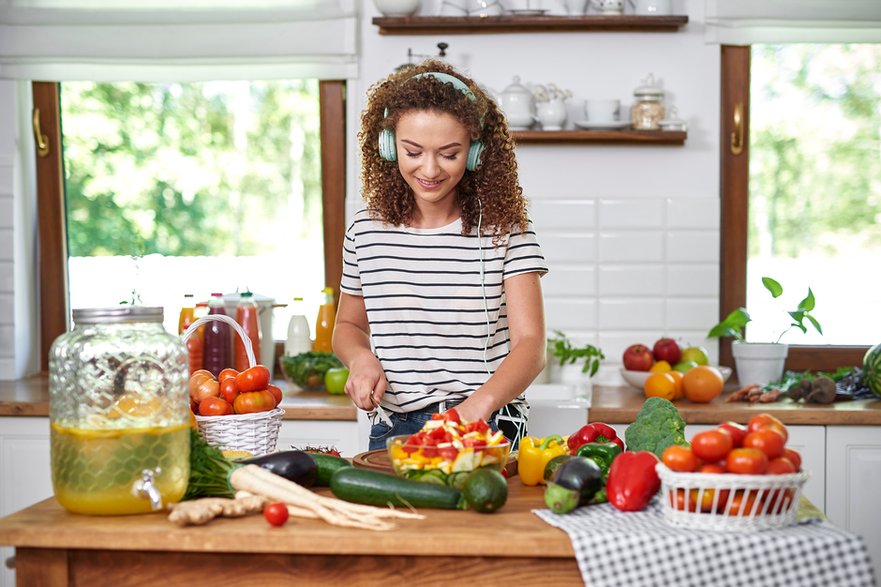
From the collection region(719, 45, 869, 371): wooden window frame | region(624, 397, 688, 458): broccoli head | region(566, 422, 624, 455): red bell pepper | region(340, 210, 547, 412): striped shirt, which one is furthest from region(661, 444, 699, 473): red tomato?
region(719, 45, 869, 371): wooden window frame

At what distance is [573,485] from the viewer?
5.22 feet

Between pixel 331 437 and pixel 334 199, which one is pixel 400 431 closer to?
pixel 331 437

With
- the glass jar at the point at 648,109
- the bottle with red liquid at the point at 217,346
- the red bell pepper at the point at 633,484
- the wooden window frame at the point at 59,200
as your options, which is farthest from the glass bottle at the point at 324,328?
the red bell pepper at the point at 633,484

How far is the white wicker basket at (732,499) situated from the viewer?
4.77 ft

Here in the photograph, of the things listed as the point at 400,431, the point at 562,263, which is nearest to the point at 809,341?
the point at 562,263

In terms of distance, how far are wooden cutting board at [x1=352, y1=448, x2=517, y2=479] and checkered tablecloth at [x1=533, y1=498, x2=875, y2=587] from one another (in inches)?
17.5

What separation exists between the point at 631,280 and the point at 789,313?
0.55 metres

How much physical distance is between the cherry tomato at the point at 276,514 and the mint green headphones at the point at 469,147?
87 centimetres

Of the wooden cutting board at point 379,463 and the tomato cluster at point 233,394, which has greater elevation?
the tomato cluster at point 233,394

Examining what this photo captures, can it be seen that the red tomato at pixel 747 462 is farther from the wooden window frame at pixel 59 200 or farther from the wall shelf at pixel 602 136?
the wooden window frame at pixel 59 200

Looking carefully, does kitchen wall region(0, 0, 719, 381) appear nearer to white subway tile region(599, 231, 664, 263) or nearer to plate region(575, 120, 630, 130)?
white subway tile region(599, 231, 664, 263)

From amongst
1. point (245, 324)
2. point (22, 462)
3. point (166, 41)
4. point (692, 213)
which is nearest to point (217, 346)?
point (245, 324)

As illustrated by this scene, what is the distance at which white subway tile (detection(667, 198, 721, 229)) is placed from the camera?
3.67 m

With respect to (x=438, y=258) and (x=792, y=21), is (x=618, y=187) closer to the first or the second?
(x=792, y=21)
